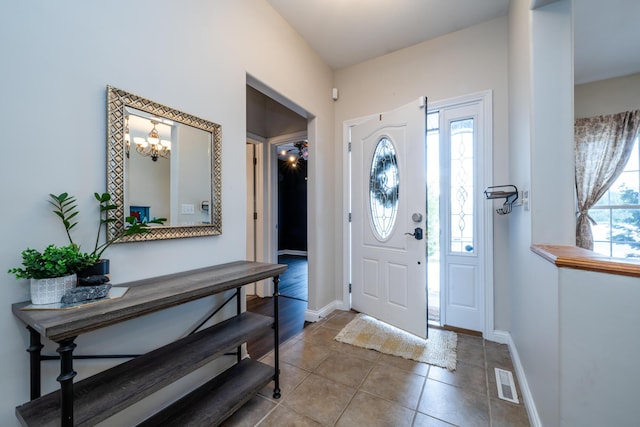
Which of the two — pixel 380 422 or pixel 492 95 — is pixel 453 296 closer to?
pixel 380 422

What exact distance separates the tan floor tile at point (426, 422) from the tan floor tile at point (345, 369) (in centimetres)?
42

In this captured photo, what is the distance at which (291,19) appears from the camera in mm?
2410

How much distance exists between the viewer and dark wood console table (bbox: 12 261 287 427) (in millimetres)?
832

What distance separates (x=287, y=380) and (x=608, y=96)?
454 cm

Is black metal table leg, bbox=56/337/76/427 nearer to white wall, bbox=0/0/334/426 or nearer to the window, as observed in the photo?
white wall, bbox=0/0/334/426

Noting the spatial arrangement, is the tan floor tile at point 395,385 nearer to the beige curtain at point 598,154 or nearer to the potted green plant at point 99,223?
the potted green plant at point 99,223

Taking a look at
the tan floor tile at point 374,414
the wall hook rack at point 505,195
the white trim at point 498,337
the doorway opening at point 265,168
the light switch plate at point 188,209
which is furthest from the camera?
the doorway opening at point 265,168

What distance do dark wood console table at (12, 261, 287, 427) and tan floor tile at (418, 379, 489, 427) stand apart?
0.97 m

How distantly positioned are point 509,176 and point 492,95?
2.58 ft

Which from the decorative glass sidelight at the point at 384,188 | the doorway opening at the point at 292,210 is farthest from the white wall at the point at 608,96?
the doorway opening at the point at 292,210

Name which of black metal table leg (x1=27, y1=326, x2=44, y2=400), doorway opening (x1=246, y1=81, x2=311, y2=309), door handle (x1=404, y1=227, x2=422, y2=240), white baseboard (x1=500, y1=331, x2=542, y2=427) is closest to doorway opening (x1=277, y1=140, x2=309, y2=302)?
doorway opening (x1=246, y1=81, x2=311, y2=309)

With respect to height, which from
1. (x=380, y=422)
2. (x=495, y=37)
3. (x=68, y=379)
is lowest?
(x=380, y=422)

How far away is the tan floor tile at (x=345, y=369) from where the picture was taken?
1835 millimetres

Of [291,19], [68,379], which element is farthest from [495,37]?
[68,379]
